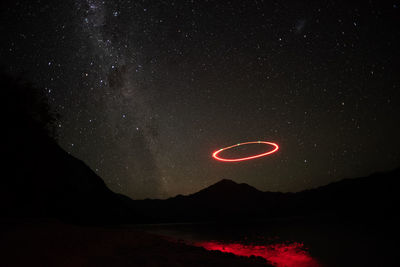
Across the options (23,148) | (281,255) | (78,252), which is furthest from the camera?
(281,255)

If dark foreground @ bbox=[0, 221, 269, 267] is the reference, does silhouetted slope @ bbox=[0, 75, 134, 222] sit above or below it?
above

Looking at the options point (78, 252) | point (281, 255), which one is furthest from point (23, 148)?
point (281, 255)

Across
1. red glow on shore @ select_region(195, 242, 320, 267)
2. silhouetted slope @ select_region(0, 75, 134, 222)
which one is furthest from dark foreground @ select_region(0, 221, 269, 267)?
silhouetted slope @ select_region(0, 75, 134, 222)

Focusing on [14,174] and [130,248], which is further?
[14,174]

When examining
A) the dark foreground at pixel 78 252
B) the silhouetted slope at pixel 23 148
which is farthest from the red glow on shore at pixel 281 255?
the silhouetted slope at pixel 23 148

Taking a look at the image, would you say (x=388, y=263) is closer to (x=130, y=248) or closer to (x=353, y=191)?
(x=130, y=248)

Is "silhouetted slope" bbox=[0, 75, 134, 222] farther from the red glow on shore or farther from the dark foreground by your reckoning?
the red glow on shore

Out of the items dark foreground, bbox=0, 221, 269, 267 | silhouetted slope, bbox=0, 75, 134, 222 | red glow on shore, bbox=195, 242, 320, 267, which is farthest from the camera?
red glow on shore, bbox=195, 242, 320, 267

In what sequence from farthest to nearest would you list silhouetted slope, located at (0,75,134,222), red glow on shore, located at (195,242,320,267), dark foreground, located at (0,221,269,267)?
1. red glow on shore, located at (195,242,320,267)
2. silhouetted slope, located at (0,75,134,222)
3. dark foreground, located at (0,221,269,267)

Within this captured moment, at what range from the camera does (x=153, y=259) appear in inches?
331

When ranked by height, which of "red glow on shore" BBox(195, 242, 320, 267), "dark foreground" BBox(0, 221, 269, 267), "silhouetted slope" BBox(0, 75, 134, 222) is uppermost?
"silhouetted slope" BBox(0, 75, 134, 222)

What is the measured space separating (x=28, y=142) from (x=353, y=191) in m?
229

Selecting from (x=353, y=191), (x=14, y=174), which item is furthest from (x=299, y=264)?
(x=353, y=191)

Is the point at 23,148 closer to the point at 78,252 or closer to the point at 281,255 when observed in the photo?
the point at 78,252
